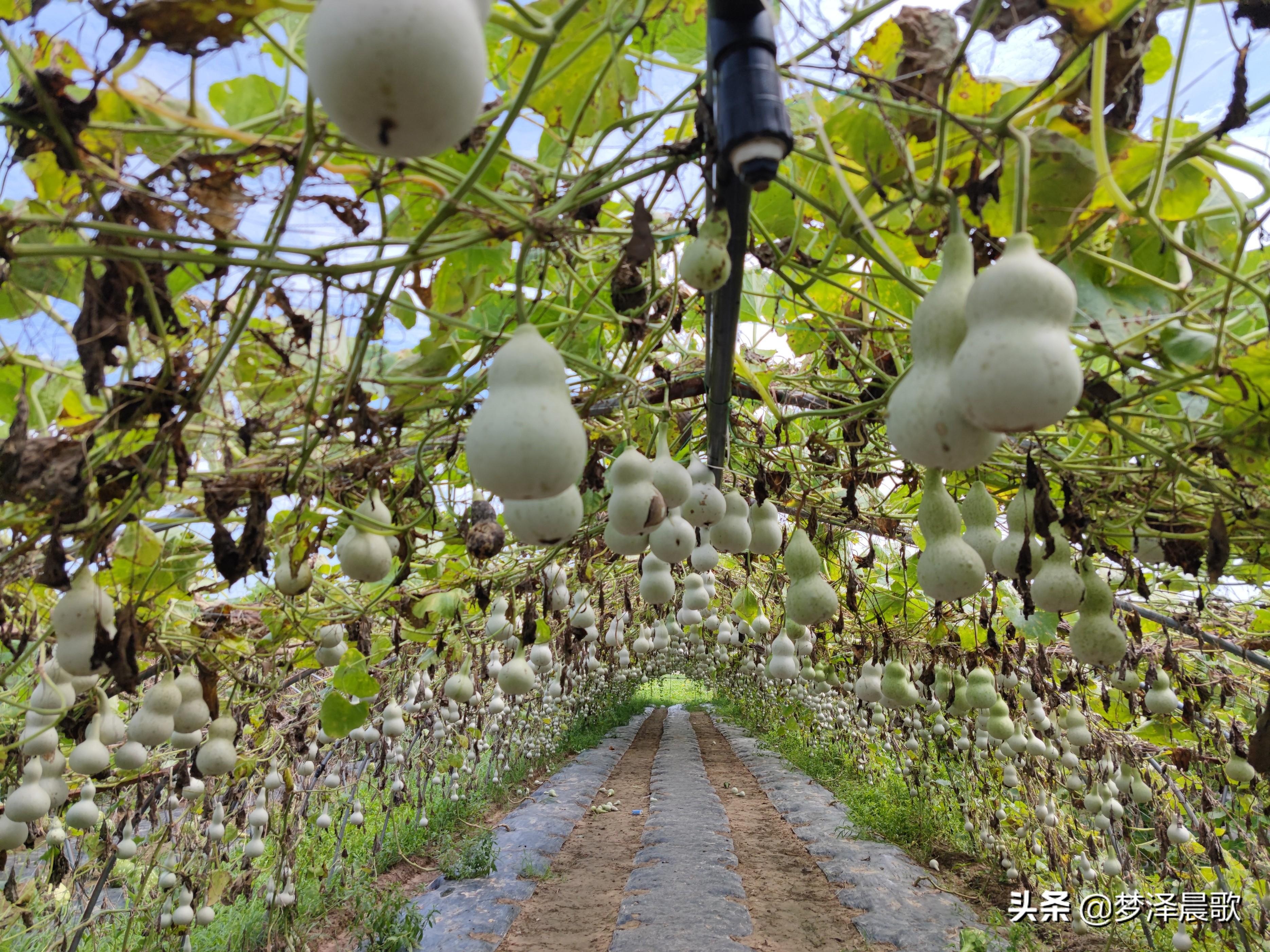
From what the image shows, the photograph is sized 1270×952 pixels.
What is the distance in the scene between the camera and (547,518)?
3.66 ft

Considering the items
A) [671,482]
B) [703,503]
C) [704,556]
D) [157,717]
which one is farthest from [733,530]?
[157,717]

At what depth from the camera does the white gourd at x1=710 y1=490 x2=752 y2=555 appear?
1.87 m

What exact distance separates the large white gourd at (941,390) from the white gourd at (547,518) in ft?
1.64

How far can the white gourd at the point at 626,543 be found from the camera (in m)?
1.70

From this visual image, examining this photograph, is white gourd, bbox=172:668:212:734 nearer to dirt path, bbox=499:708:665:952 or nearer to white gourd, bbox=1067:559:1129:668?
white gourd, bbox=1067:559:1129:668

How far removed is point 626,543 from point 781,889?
5.78 m

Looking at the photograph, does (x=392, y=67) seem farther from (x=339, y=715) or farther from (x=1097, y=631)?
(x=339, y=715)

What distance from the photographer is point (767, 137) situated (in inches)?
27.1

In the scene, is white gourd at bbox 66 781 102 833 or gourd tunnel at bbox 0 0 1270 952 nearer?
gourd tunnel at bbox 0 0 1270 952

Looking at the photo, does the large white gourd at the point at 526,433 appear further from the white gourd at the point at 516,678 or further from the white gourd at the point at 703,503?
the white gourd at the point at 516,678

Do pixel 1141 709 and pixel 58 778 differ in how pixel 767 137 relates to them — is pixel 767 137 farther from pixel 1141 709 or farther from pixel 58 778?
pixel 1141 709

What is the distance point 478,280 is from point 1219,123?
1252 mm

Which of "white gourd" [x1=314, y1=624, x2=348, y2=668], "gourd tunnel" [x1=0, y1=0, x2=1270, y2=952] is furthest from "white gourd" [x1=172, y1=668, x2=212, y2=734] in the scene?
"white gourd" [x1=314, y1=624, x2=348, y2=668]

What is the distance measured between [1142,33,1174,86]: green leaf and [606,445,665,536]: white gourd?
3.56 ft
